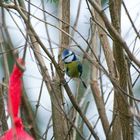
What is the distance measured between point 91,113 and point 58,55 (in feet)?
Result: 1.22

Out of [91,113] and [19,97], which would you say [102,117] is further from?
[19,97]

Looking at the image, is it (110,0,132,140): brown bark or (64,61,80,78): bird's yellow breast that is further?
(64,61,80,78): bird's yellow breast

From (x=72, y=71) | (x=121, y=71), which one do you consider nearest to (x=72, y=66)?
(x=72, y=71)

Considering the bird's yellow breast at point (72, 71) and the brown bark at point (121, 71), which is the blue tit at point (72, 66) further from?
the brown bark at point (121, 71)

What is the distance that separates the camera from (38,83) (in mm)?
2555

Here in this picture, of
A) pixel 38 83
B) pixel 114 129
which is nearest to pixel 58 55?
pixel 38 83

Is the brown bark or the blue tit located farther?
the blue tit

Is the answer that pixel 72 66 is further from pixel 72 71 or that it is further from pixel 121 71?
pixel 121 71

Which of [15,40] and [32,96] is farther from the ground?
[15,40]

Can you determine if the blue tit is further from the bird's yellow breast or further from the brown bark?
the brown bark

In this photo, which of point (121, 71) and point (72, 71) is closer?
point (121, 71)

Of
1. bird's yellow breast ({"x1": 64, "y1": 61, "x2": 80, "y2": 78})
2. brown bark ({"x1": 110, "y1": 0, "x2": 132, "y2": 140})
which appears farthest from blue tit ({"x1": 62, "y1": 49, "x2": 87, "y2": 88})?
brown bark ({"x1": 110, "y1": 0, "x2": 132, "y2": 140})

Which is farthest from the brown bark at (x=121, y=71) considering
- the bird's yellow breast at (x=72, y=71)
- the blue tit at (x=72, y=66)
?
the bird's yellow breast at (x=72, y=71)

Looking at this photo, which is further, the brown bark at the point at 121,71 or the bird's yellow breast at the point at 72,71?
the bird's yellow breast at the point at 72,71
